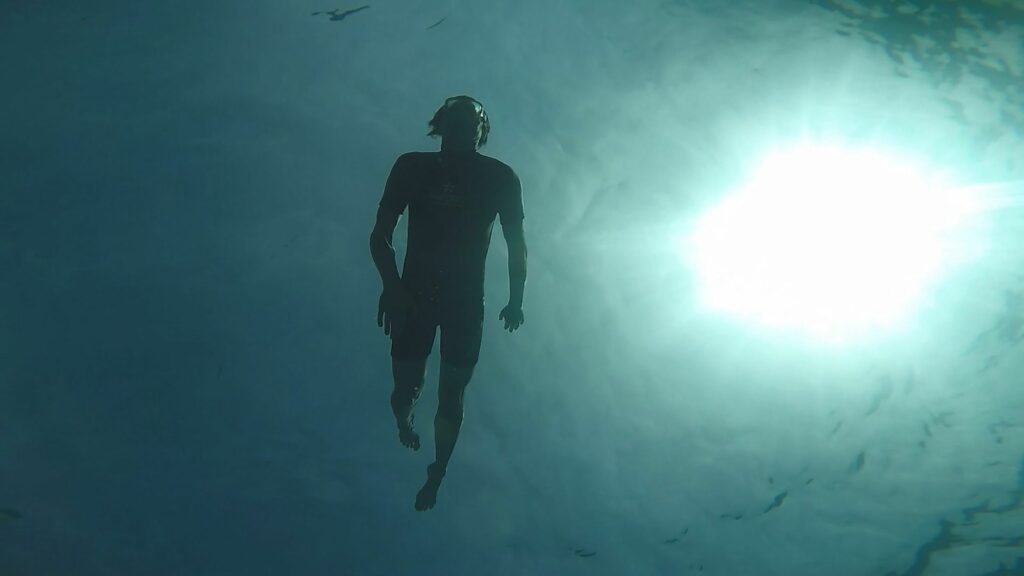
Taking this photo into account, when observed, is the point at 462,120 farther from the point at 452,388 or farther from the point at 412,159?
the point at 452,388

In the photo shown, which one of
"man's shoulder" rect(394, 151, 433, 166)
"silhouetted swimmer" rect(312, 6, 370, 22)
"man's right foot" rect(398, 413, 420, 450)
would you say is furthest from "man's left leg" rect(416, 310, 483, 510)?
"silhouetted swimmer" rect(312, 6, 370, 22)

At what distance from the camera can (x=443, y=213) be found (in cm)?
483

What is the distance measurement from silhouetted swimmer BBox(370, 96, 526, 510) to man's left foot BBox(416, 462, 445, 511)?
765mm

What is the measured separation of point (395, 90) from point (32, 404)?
958cm

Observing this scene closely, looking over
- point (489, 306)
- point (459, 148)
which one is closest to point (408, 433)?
point (459, 148)

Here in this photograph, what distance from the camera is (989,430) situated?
40.9ft

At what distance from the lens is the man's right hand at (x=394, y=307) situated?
4.62 m

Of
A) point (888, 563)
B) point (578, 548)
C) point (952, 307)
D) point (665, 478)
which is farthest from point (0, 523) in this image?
point (888, 563)

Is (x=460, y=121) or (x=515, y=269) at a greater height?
(x=460, y=121)

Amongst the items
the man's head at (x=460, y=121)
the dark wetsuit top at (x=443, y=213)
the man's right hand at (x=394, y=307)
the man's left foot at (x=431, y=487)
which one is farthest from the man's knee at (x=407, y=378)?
the man's head at (x=460, y=121)

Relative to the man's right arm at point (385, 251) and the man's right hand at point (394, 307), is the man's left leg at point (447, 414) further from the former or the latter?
the man's right arm at point (385, 251)

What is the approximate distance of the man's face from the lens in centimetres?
482

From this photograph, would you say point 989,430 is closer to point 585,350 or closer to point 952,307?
point 952,307

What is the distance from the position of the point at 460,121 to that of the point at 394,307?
1.59 meters
